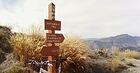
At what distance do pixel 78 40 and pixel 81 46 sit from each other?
0.28m

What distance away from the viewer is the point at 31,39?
45.4ft

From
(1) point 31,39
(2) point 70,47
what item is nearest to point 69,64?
(2) point 70,47

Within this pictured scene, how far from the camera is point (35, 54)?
13578 mm

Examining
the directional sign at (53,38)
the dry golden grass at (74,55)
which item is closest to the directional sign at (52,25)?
the directional sign at (53,38)

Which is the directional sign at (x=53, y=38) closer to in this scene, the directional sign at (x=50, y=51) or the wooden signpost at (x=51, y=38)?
the wooden signpost at (x=51, y=38)

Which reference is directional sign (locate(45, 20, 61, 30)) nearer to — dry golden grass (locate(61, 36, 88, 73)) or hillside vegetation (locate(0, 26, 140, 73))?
hillside vegetation (locate(0, 26, 140, 73))

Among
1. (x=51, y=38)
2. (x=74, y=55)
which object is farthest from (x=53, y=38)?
(x=74, y=55)

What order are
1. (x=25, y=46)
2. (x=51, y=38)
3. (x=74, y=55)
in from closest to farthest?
(x=51, y=38) → (x=25, y=46) → (x=74, y=55)

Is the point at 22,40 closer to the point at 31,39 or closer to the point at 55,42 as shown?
the point at 31,39

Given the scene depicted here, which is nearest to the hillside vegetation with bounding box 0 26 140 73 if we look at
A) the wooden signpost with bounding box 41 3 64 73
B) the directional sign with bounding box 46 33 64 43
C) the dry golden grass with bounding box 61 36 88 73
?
the dry golden grass with bounding box 61 36 88 73

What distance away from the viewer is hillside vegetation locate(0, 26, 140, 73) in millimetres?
13461

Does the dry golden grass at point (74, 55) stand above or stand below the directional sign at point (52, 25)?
below

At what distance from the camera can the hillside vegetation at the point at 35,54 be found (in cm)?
1346

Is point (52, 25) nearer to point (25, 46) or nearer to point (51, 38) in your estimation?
point (51, 38)
